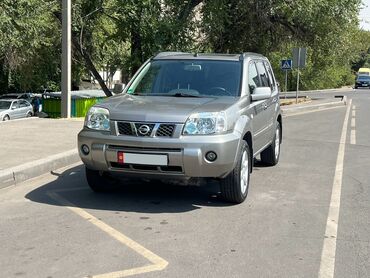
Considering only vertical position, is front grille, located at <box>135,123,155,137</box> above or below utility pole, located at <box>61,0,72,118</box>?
below

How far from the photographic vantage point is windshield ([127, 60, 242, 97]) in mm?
6750

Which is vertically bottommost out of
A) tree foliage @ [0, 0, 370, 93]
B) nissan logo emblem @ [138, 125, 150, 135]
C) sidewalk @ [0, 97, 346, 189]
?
sidewalk @ [0, 97, 346, 189]

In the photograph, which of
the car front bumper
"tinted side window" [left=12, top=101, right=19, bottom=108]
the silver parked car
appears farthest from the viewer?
"tinted side window" [left=12, top=101, right=19, bottom=108]

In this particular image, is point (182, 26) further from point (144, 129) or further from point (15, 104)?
point (144, 129)

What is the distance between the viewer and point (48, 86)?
36719 mm

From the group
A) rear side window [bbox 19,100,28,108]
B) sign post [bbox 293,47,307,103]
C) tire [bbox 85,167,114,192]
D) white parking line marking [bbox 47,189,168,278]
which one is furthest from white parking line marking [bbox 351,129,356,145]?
rear side window [bbox 19,100,28,108]

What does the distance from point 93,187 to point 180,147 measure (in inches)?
62.7

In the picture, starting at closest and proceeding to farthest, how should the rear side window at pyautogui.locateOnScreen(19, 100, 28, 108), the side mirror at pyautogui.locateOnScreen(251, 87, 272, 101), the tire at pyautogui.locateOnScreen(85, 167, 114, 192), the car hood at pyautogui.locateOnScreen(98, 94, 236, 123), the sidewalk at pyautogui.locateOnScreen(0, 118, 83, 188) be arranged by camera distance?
1. the car hood at pyautogui.locateOnScreen(98, 94, 236, 123)
2. the tire at pyautogui.locateOnScreen(85, 167, 114, 192)
3. the side mirror at pyautogui.locateOnScreen(251, 87, 272, 101)
4. the sidewalk at pyautogui.locateOnScreen(0, 118, 83, 188)
5. the rear side window at pyautogui.locateOnScreen(19, 100, 28, 108)

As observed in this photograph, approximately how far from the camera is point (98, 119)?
6109mm

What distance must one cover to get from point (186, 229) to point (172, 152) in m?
0.86

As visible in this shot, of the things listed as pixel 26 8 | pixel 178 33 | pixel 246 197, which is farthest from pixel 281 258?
pixel 178 33

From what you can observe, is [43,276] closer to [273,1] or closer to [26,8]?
[26,8]

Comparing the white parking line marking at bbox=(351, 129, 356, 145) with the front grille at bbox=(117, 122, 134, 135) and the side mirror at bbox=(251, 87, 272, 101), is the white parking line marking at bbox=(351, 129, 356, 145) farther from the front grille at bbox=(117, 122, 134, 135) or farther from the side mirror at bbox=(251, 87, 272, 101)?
the front grille at bbox=(117, 122, 134, 135)

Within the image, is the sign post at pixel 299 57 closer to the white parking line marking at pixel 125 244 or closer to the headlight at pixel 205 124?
the headlight at pixel 205 124
